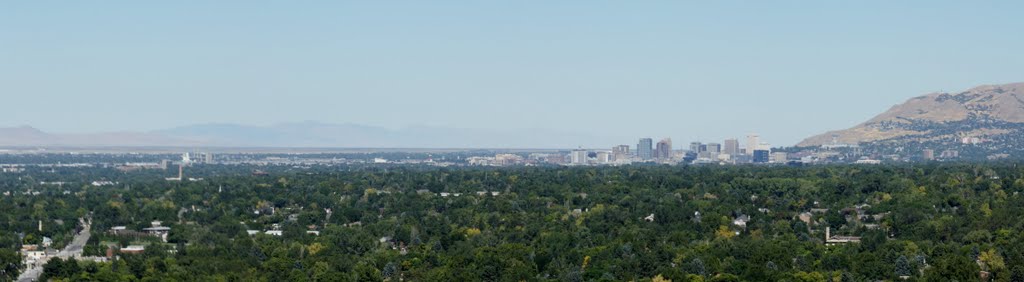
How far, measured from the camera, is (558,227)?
106 m

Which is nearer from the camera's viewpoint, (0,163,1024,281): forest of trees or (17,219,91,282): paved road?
(0,163,1024,281): forest of trees

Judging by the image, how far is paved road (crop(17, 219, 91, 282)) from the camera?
276ft

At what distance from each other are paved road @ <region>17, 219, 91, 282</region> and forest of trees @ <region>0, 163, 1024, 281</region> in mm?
988

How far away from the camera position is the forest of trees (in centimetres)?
8088

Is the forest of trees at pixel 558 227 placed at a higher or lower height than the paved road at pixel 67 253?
higher

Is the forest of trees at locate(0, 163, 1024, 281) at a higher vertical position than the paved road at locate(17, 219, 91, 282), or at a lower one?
higher

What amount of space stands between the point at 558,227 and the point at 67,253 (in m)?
29.5

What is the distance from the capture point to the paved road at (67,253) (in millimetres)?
84188

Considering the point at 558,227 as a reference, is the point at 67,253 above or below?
below

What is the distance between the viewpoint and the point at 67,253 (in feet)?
327

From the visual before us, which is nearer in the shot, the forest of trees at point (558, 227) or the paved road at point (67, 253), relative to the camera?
the forest of trees at point (558, 227)

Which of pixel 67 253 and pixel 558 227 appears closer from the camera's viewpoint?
pixel 67 253

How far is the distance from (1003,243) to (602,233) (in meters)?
26.4

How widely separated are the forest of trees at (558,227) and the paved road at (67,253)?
3.24 ft
